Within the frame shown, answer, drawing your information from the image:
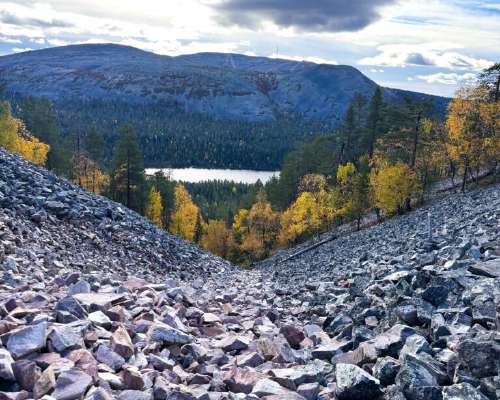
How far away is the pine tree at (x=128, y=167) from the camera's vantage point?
5366cm

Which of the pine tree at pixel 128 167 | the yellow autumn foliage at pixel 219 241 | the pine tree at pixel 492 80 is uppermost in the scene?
the pine tree at pixel 492 80

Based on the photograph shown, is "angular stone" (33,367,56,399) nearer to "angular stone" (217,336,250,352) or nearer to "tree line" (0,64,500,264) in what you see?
"angular stone" (217,336,250,352)

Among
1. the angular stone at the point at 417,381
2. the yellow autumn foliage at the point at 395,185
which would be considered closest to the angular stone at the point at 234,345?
the angular stone at the point at 417,381

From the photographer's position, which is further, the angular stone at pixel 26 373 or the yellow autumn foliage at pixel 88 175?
the yellow autumn foliage at pixel 88 175

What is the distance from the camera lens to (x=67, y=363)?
6656mm

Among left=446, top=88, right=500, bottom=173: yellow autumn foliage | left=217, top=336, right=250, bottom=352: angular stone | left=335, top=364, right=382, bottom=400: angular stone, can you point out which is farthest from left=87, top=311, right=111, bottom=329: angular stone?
left=446, top=88, right=500, bottom=173: yellow autumn foliage

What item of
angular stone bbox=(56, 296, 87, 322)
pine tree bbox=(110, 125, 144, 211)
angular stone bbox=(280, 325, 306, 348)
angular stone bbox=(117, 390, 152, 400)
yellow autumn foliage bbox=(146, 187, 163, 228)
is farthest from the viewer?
yellow autumn foliage bbox=(146, 187, 163, 228)

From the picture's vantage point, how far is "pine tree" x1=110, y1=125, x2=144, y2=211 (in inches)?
2112

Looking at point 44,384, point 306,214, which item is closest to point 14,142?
point 306,214

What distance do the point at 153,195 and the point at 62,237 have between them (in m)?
45.5

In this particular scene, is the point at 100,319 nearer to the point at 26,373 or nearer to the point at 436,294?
the point at 26,373

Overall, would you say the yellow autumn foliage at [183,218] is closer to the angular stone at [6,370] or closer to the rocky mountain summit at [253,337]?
the rocky mountain summit at [253,337]

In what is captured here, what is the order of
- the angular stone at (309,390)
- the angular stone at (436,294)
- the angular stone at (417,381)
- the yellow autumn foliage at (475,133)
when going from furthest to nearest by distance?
the yellow autumn foliage at (475,133), the angular stone at (436,294), the angular stone at (309,390), the angular stone at (417,381)

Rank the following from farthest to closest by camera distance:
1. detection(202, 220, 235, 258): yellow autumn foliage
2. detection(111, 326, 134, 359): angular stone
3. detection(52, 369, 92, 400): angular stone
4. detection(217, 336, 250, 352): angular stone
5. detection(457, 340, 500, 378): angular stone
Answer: detection(202, 220, 235, 258): yellow autumn foliage < detection(217, 336, 250, 352): angular stone < detection(111, 326, 134, 359): angular stone < detection(457, 340, 500, 378): angular stone < detection(52, 369, 92, 400): angular stone
